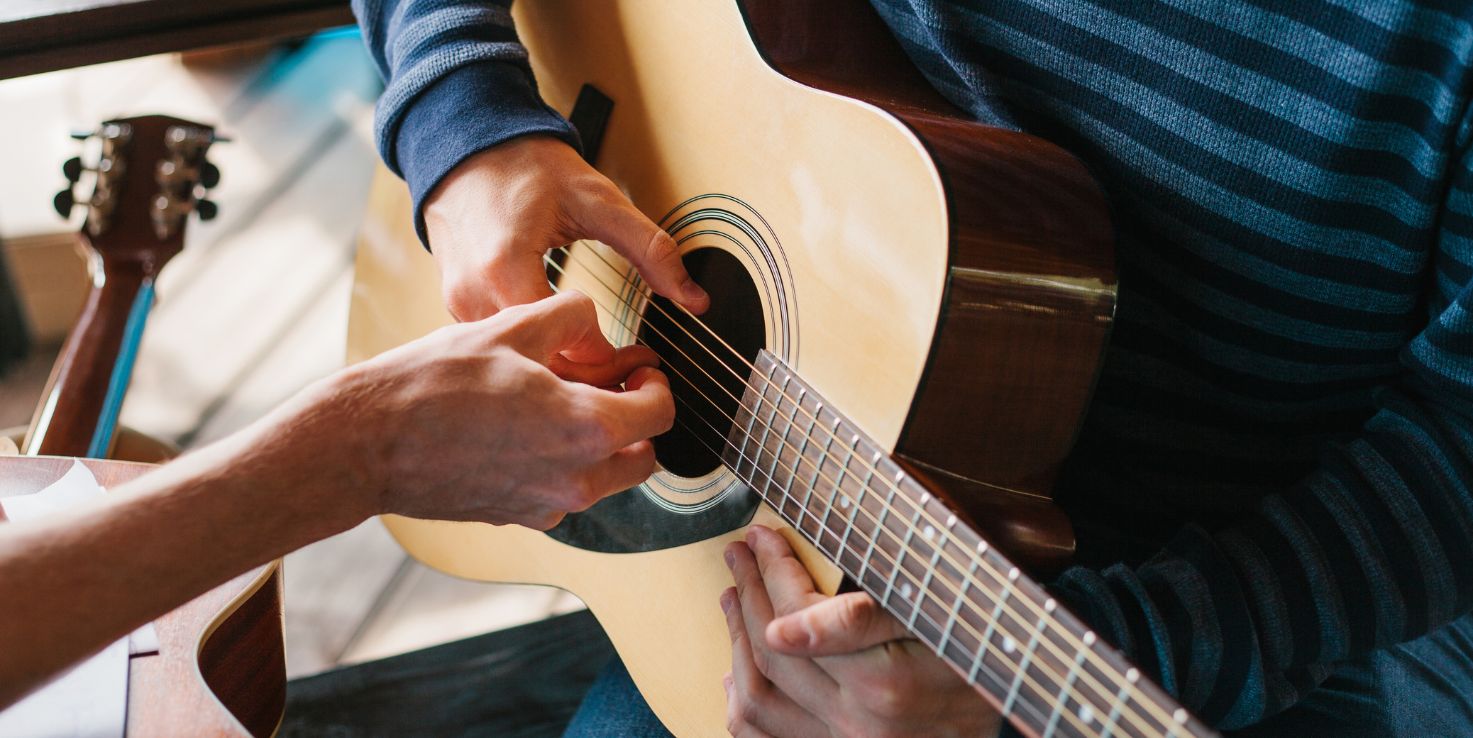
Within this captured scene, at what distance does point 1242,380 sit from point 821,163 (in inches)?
13.5

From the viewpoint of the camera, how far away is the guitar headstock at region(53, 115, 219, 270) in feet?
3.49

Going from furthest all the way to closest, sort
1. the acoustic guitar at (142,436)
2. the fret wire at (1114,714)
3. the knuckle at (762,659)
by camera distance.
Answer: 1. the knuckle at (762,659)
2. the acoustic guitar at (142,436)
3. the fret wire at (1114,714)

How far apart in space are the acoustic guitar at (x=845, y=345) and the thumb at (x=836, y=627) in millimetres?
15

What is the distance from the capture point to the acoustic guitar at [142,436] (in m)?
0.62

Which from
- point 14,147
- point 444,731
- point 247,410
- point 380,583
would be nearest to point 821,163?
point 444,731

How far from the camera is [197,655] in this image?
639 mm

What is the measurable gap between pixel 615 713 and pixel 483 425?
386 millimetres

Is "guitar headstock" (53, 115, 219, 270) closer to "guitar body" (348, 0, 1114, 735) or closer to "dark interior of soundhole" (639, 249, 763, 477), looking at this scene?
"guitar body" (348, 0, 1114, 735)

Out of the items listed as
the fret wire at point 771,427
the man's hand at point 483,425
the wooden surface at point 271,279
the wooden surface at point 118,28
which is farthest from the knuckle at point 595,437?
the wooden surface at point 271,279

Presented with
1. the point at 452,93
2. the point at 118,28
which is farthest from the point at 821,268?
the point at 118,28

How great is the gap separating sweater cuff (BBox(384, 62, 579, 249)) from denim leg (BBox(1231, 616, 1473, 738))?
0.71 meters

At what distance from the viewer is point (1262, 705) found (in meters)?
0.71

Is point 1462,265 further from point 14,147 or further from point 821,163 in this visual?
point 14,147

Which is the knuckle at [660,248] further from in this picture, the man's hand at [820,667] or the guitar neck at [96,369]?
the guitar neck at [96,369]
